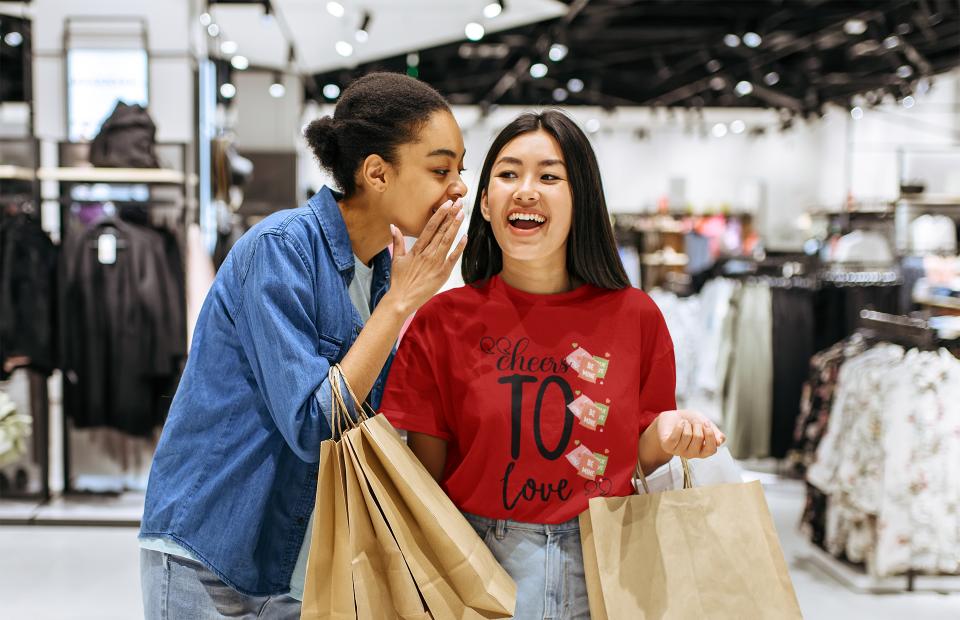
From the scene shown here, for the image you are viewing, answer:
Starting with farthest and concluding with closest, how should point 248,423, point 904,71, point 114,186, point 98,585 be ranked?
1. point 904,71
2. point 114,186
3. point 98,585
4. point 248,423

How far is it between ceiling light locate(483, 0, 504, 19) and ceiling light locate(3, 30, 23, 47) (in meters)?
3.51

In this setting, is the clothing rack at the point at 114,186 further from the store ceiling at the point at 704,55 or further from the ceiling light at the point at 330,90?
the ceiling light at the point at 330,90

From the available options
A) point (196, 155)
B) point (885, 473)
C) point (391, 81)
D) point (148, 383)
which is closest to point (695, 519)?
point (391, 81)

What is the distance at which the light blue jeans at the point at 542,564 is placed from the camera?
1.37m

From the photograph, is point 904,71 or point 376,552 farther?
point 904,71

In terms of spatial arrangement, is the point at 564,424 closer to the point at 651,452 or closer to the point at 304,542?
the point at 651,452

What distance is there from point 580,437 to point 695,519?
0.24 m

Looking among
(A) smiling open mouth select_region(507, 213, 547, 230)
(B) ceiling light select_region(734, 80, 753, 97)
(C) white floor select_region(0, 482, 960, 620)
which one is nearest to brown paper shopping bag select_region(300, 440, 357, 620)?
(A) smiling open mouth select_region(507, 213, 547, 230)

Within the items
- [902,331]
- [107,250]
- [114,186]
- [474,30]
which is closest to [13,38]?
[114,186]

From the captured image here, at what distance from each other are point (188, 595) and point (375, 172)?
32.0 inches

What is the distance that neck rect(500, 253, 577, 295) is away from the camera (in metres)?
1.50

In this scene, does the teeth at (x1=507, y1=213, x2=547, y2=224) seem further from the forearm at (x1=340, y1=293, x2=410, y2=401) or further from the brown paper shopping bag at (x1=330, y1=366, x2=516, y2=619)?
the brown paper shopping bag at (x1=330, y1=366, x2=516, y2=619)

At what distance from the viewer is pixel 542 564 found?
4.50 feet

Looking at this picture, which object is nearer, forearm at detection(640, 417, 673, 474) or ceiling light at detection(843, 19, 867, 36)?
forearm at detection(640, 417, 673, 474)
